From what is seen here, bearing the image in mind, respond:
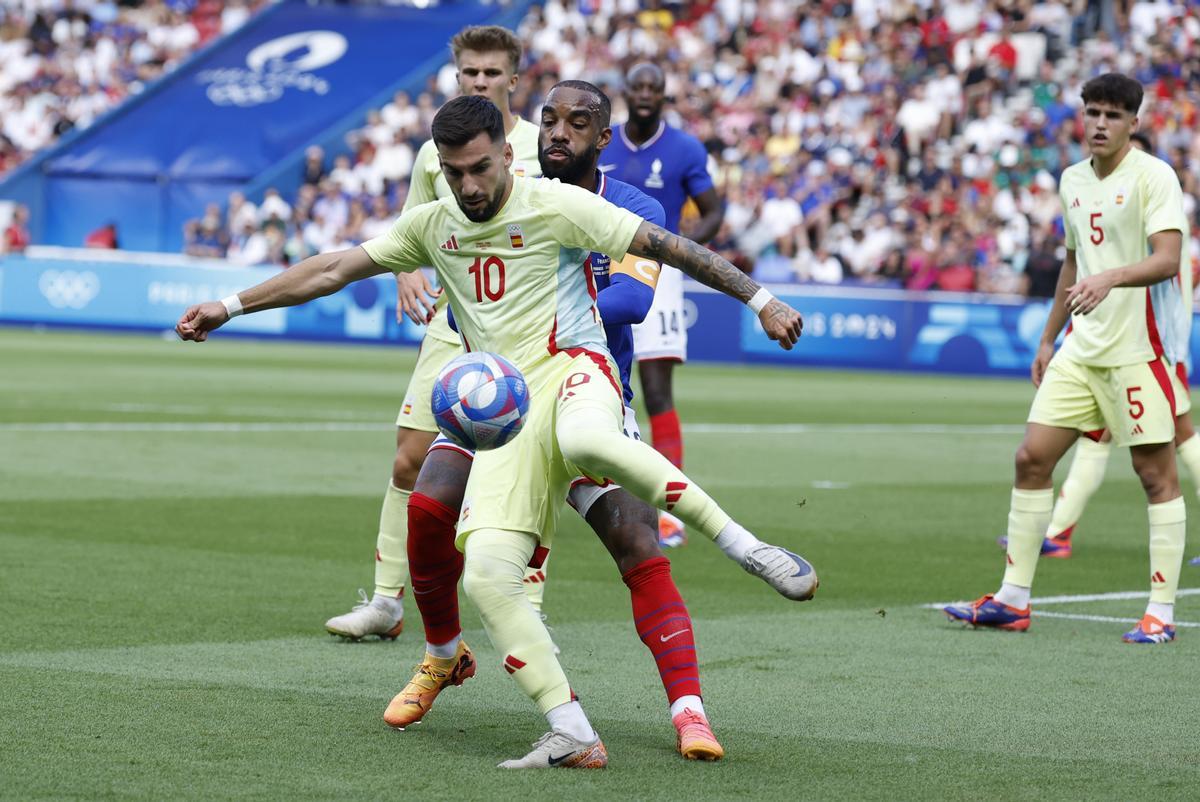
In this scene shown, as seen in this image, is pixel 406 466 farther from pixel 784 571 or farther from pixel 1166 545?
pixel 1166 545

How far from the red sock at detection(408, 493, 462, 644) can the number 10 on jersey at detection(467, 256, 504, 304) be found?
2.11ft

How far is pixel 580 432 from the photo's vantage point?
5.48 m

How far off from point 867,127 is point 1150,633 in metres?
25.6

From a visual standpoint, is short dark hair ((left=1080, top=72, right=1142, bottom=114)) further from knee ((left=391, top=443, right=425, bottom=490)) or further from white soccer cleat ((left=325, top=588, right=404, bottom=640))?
white soccer cleat ((left=325, top=588, right=404, bottom=640))

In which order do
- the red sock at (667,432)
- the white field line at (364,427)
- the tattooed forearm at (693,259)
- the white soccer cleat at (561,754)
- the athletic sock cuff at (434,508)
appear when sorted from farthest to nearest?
1. the white field line at (364,427)
2. the red sock at (667,432)
3. the athletic sock cuff at (434,508)
4. the tattooed forearm at (693,259)
5. the white soccer cleat at (561,754)

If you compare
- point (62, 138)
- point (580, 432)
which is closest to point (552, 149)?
point (580, 432)

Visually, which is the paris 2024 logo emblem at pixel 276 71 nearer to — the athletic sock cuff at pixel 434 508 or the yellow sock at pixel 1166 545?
the yellow sock at pixel 1166 545

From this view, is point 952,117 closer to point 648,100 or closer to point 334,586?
point 648,100

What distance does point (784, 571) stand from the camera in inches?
209

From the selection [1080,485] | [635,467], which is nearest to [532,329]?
[635,467]

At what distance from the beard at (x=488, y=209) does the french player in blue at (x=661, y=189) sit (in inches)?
205

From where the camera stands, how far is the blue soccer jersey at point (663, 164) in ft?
36.4

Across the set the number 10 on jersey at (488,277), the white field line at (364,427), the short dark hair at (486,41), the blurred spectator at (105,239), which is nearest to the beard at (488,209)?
the number 10 on jersey at (488,277)

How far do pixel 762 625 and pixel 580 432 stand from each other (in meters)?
3.10
